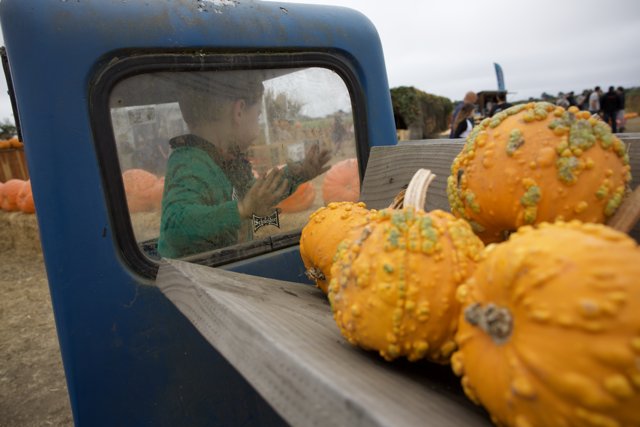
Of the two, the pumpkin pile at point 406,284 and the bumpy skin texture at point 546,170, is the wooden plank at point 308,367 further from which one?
the bumpy skin texture at point 546,170

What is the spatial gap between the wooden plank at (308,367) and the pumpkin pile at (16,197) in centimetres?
873

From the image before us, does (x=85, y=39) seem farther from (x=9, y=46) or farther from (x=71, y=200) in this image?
(x=71, y=200)

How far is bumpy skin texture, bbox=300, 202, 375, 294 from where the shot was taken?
Result: 4.42 ft

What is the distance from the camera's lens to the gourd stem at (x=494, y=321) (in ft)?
2.22

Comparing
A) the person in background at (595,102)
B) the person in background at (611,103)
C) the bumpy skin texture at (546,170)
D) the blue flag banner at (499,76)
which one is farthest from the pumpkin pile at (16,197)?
the blue flag banner at (499,76)

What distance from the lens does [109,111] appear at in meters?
1.78

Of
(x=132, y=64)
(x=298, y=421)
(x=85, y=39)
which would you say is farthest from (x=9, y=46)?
(x=298, y=421)

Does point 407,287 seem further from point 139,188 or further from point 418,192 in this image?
point 139,188

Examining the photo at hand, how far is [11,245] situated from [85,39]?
8957 millimetres

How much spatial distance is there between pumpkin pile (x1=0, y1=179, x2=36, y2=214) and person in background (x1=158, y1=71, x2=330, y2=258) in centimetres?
784

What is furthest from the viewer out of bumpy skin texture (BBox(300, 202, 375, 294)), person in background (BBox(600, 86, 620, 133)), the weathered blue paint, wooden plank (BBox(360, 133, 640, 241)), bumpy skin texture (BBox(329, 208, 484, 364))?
person in background (BBox(600, 86, 620, 133))

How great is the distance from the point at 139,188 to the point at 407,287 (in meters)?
1.41

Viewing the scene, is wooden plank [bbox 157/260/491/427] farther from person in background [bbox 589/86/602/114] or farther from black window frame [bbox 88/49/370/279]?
person in background [bbox 589/86/602/114]

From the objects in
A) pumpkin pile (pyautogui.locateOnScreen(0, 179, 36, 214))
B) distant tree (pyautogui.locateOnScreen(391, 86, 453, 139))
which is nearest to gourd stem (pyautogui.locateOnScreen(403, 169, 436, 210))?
pumpkin pile (pyautogui.locateOnScreen(0, 179, 36, 214))
